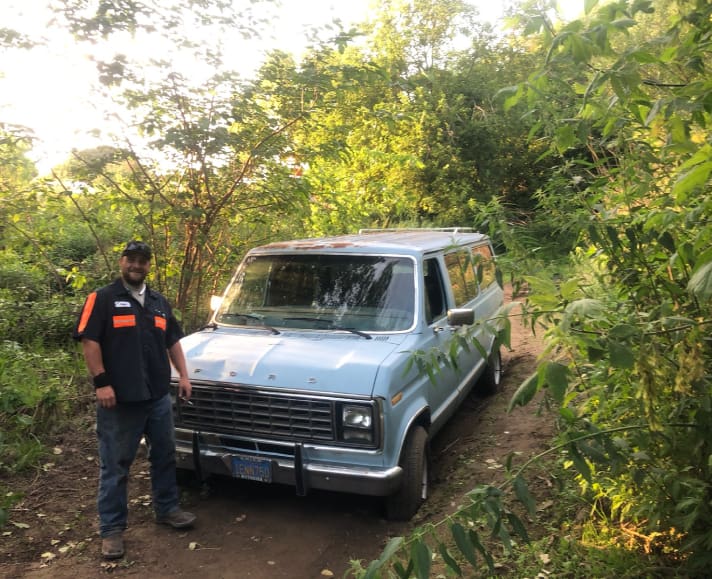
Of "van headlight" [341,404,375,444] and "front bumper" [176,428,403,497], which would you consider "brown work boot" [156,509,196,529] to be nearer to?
"front bumper" [176,428,403,497]

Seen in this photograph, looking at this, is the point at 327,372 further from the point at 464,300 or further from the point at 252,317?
the point at 464,300

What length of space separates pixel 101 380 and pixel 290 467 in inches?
55.3

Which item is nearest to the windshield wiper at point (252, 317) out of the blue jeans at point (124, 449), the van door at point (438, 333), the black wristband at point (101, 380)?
the blue jeans at point (124, 449)

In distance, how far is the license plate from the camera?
4.14 m

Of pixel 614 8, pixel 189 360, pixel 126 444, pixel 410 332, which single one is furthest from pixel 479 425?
pixel 614 8

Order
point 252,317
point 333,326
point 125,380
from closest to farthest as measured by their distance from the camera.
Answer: point 125,380
point 333,326
point 252,317

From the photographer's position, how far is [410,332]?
4707mm

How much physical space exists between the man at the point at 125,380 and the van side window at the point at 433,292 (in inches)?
85.8

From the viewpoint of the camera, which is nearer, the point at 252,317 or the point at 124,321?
the point at 124,321

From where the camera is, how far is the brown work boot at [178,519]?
14.0 ft

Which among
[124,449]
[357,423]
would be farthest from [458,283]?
[124,449]

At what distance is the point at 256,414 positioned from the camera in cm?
423

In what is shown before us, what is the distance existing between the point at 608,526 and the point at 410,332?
1936 millimetres

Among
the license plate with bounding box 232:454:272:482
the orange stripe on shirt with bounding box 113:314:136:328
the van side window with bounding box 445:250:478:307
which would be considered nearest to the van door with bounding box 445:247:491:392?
the van side window with bounding box 445:250:478:307
